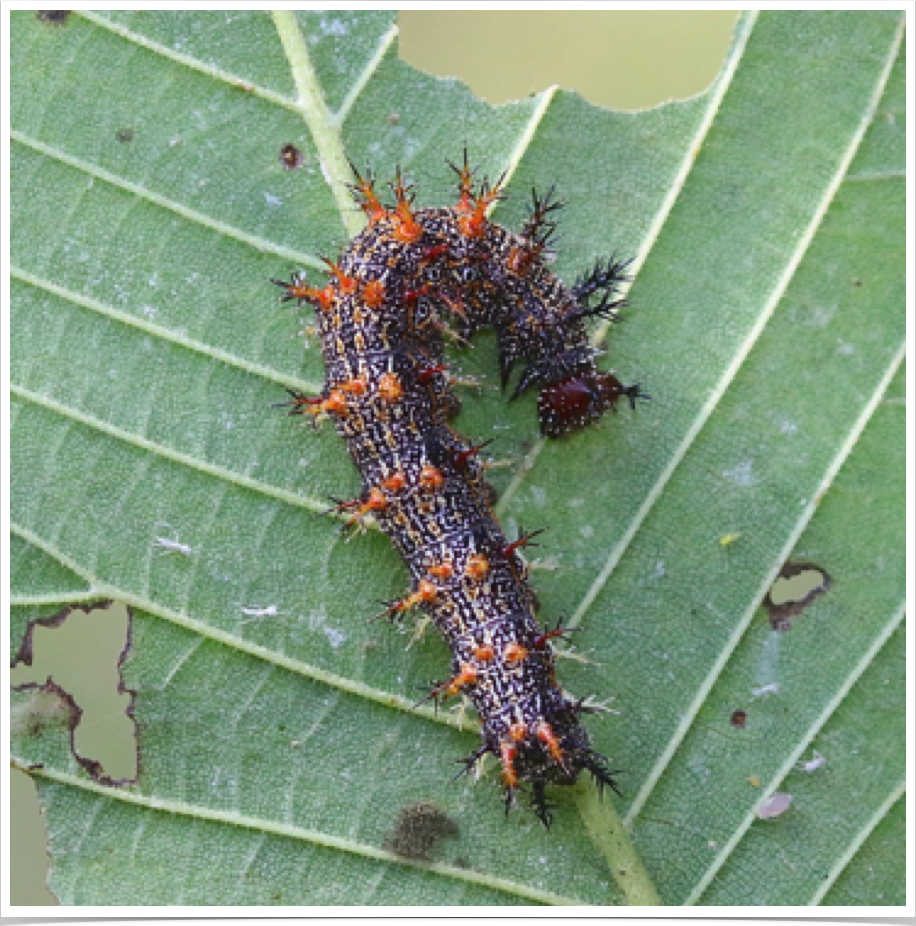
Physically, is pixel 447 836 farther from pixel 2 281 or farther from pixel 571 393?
pixel 2 281

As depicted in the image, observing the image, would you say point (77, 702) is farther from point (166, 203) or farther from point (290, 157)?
point (290, 157)

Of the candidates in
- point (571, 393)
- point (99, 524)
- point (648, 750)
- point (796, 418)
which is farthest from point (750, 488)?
point (99, 524)

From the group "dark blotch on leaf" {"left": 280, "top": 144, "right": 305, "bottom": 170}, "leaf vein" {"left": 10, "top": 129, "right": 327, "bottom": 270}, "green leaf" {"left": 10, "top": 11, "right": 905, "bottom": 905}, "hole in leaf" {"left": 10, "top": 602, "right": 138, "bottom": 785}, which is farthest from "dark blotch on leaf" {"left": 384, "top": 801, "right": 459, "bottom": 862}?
"dark blotch on leaf" {"left": 280, "top": 144, "right": 305, "bottom": 170}

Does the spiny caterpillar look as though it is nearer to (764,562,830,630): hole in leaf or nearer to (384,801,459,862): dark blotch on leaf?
(384,801,459,862): dark blotch on leaf

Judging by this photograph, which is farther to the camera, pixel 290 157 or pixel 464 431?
pixel 464 431

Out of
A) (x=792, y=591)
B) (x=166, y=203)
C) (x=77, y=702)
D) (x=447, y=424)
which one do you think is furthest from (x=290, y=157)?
(x=792, y=591)
